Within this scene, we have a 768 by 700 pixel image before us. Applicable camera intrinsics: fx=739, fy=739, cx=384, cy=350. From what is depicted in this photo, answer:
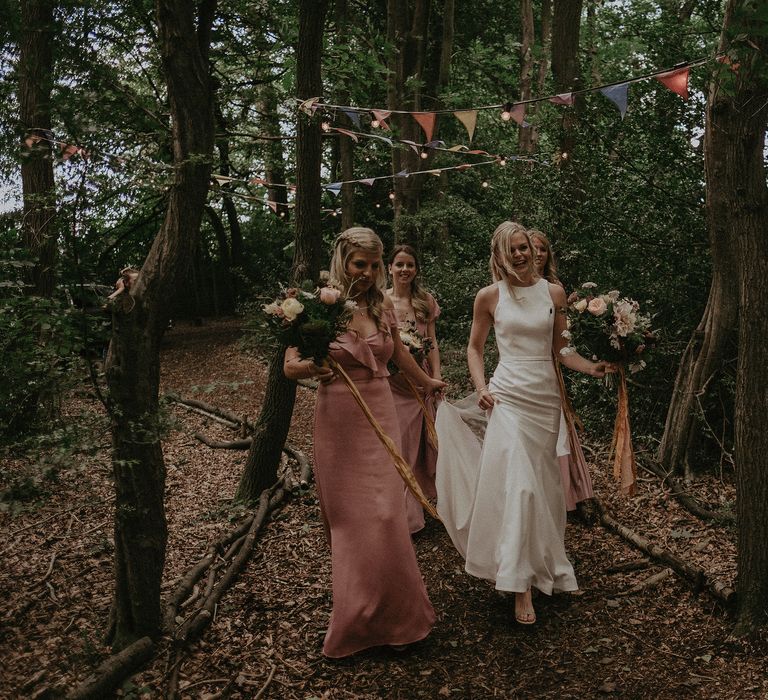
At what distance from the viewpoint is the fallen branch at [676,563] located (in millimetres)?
4672

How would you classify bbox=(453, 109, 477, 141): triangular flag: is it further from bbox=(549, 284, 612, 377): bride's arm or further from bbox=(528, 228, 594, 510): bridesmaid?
bbox=(549, 284, 612, 377): bride's arm

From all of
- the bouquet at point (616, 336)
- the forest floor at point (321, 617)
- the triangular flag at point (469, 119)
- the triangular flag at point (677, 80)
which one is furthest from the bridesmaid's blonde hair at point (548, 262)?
the triangular flag at point (469, 119)

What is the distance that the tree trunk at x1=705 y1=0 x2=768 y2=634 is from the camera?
4.14 meters

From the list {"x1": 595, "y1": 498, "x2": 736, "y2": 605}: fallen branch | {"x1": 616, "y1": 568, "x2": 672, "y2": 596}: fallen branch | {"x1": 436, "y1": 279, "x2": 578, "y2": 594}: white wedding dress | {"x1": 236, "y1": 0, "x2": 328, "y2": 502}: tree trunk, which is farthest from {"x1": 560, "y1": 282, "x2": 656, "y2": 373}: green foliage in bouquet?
{"x1": 236, "y1": 0, "x2": 328, "y2": 502}: tree trunk

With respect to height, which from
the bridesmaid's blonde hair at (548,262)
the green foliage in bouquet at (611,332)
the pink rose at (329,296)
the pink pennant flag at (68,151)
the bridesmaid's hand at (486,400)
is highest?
the pink pennant flag at (68,151)

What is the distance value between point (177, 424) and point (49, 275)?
4.06 m

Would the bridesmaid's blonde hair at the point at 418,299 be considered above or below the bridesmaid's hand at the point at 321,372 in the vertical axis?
above

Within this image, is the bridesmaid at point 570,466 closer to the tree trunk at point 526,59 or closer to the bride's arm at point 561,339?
the bride's arm at point 561,339

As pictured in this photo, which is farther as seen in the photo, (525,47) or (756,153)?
(525,47)

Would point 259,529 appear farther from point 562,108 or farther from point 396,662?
point 562,108

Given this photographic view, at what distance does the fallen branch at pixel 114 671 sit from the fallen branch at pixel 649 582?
3183mm

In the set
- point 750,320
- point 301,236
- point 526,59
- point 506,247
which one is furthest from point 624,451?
point 526,59

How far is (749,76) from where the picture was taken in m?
4.00

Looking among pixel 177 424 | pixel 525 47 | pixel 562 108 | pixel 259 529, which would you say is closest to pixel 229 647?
pixel 177 424
